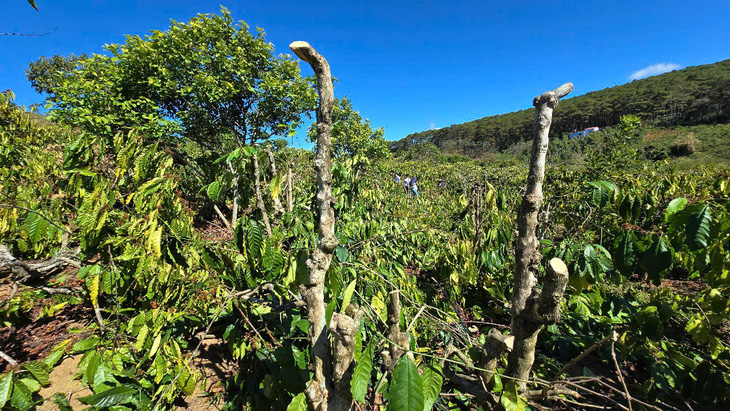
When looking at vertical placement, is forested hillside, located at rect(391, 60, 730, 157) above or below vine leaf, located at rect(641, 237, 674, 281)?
above

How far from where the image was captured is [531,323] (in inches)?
43.5

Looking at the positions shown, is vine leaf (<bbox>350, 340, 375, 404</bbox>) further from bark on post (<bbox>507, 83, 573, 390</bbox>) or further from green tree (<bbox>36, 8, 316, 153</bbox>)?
green tree (<bbox>36, 8, 316, 153</bbox>)

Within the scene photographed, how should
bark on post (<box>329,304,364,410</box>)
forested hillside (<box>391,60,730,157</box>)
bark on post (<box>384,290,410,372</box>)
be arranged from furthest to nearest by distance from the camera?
1. forested hillside (<box>391,60,730,157</box>)
2. bark on post (<box>384,290,410,372</box>)
3. bark on post (<box>329,304,364,410</box>)

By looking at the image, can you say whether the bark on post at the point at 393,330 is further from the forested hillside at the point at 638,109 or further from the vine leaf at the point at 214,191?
the forested hillside at the point at 638,109

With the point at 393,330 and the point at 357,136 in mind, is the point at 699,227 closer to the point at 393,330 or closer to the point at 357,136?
the point at 393,330

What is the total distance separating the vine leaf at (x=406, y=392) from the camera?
0.78m

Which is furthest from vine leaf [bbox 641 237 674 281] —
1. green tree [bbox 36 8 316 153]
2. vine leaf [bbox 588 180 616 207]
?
green tree [bbox 36 8 316 153]

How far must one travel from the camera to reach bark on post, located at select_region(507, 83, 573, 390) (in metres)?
1.01

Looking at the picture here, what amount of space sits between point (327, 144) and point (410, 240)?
2.66 meters

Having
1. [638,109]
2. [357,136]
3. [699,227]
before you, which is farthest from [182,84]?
[638,109]

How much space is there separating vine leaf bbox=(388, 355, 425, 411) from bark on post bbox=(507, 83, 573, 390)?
1.90ft

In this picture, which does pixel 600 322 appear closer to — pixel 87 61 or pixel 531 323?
pixel 531 323

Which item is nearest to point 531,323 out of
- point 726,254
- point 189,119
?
point 726,254

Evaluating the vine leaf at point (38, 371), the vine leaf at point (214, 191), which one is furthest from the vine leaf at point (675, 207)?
the vine leaf at point (38, 371)
